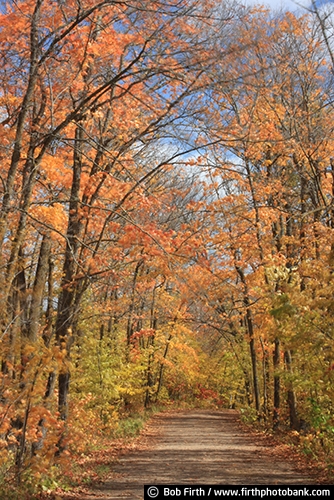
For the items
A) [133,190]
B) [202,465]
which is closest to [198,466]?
[202,465]

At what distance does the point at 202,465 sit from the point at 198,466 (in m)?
0.16

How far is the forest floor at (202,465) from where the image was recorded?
771cm

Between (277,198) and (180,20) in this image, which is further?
(277,198)

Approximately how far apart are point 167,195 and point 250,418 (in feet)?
35.2

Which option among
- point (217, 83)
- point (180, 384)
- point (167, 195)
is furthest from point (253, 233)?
point (180, 384)

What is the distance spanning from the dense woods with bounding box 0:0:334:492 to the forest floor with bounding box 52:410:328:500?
2.93 ft

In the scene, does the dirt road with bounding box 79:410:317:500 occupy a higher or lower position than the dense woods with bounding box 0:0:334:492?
lower

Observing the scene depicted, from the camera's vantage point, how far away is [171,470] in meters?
9.04

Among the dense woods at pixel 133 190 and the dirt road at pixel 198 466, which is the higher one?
the dense woods at pixel 133 190

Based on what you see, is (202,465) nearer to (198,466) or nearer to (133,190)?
(198,466)

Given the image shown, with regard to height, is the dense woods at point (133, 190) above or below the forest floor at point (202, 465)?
above

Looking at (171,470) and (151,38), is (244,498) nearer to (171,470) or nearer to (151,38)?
(171,470)

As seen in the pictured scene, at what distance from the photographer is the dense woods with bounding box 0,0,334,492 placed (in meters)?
6.61

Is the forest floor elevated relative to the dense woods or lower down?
lower down
